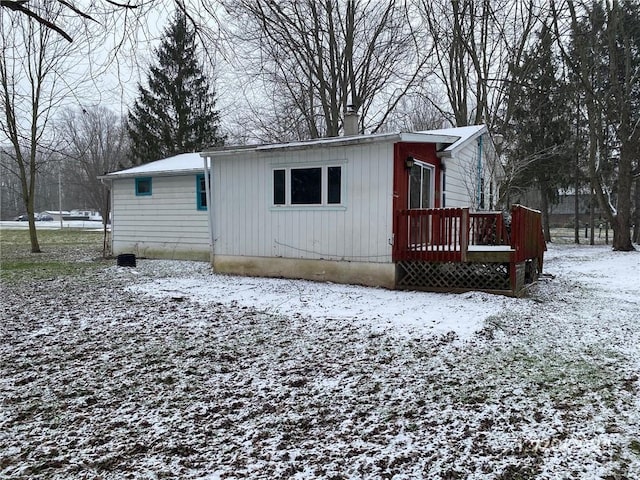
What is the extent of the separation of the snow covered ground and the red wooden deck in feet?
2.76

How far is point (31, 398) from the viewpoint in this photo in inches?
129

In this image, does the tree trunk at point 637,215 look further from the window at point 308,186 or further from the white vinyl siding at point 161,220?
the white vinyl siding at point 161,220

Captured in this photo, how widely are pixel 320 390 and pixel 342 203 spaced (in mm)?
5238

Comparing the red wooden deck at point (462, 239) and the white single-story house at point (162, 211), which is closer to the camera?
the red wooden deck at point (462, 239)

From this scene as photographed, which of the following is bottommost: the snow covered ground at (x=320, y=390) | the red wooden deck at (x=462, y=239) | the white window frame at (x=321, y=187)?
the snow covered ground at (x=320, y=390)

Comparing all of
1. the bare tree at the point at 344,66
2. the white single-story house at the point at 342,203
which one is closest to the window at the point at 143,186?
the white single-story house at the point at 342,203

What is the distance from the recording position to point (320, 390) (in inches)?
134

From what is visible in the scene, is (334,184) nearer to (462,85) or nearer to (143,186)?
(143,186)

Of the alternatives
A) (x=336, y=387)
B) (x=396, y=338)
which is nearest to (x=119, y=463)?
(x=336, y=387)

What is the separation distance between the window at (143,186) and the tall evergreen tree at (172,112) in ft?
42.0

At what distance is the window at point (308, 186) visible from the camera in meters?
8.39

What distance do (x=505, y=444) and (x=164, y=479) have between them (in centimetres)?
193

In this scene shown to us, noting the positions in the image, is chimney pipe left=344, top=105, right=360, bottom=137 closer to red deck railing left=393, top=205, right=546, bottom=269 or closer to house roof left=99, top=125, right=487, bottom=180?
house roof left=99, top=125, right=487, bottom=180

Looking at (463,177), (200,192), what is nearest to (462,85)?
(463,177)
